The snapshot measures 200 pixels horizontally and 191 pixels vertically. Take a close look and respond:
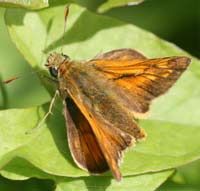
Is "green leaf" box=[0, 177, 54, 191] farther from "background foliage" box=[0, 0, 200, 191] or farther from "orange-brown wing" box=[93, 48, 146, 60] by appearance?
"orange-brown wing" box=[93, 48, 146, 60]

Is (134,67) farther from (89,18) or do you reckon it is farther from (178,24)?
(178,24)

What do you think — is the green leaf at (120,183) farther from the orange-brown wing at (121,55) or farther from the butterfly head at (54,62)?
the orange-brown wing at (121,55)

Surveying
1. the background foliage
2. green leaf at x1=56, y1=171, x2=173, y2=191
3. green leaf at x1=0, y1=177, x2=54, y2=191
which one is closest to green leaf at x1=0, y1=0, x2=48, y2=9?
the background foliage

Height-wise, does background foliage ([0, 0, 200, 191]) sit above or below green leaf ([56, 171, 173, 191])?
above

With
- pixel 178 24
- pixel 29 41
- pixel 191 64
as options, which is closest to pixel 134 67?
pixel 191 64

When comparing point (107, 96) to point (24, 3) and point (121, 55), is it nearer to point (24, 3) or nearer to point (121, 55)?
point (121, 55)

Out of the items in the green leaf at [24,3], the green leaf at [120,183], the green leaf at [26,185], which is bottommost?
the green leaf at [26,185]

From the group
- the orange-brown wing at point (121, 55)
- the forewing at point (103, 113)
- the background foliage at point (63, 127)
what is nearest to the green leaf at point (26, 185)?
the background foliage at point (63, 127)

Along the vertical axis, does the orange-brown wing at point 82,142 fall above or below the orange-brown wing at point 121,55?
below
